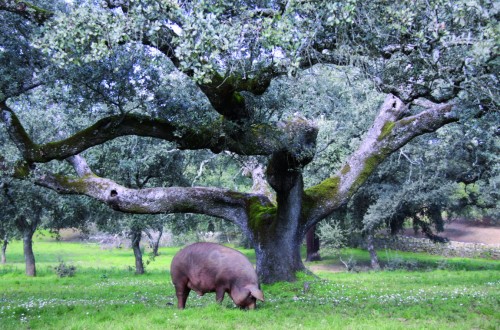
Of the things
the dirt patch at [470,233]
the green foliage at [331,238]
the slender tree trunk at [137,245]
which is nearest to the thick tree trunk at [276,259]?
the slender tree trunk at [137,245]

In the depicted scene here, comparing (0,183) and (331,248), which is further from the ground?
(0,183)

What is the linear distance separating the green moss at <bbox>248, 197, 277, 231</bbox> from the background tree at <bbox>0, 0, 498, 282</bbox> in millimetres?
37

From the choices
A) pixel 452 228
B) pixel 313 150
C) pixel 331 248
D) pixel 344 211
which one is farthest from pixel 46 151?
pixel 452 228

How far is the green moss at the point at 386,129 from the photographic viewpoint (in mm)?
15719

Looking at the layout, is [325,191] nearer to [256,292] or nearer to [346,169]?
[346,169]

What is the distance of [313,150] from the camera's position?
14547 millimetres

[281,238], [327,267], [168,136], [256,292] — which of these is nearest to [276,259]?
[281,238]

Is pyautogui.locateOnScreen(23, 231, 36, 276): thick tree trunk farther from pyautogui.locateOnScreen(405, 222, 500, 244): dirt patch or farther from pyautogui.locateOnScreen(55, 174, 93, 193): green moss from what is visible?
pyautogui.locateOnScreen(405, 222, 500, 244): dirt patch

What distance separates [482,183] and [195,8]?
25.7 meters

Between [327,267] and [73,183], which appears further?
[327,267]

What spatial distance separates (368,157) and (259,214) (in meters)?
4.07

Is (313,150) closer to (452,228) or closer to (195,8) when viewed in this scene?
(195,8)

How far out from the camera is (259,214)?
658 inches

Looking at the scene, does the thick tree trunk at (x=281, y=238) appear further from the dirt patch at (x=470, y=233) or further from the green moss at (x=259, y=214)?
the dirt patch at (x=470, y=233)
